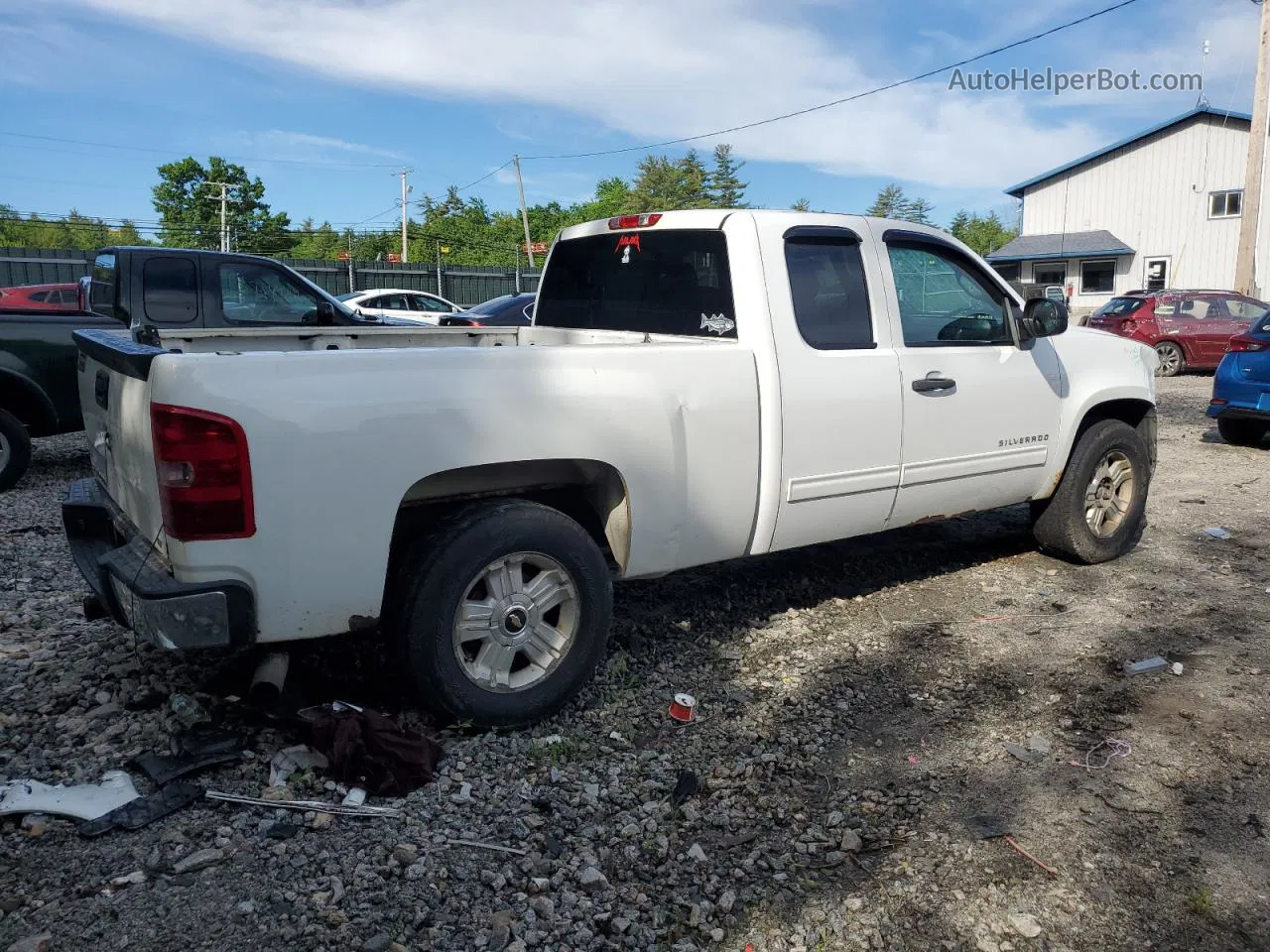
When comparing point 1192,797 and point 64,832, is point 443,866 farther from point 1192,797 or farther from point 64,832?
point 1192,797

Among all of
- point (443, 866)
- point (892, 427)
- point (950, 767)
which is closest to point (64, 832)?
point (443, 866)

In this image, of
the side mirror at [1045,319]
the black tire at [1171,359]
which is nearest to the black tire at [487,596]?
the side mirror at [1045,319]

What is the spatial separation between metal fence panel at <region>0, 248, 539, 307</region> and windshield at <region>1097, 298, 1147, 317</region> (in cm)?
1450

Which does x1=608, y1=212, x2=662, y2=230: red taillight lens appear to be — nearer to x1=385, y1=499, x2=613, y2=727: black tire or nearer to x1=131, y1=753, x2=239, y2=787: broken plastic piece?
x1=385, y1=499, x2=613, y2=727: black tire

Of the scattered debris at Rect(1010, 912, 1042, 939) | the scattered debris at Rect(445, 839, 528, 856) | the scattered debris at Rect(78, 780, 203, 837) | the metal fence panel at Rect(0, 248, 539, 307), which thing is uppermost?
the metal fence panel at Rect(0, 248, 539, 307)

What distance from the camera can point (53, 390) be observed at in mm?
7777

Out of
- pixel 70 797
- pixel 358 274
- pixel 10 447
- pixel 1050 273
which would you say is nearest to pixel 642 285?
pixel 70 797

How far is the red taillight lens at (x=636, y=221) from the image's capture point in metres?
4.72

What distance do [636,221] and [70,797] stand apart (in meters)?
3.35

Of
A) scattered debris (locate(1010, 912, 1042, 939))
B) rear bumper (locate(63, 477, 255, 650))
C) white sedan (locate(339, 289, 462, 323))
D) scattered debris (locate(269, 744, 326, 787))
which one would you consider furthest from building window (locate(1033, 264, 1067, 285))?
rear bumper (locate(63, 477, 255, 650))

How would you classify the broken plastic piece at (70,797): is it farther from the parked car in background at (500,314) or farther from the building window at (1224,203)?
the building window at (1224,203)

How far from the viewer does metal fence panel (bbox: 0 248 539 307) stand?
94.3 ft

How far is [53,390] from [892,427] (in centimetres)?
660

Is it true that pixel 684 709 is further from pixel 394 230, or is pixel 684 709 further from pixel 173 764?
pixel 394 230
